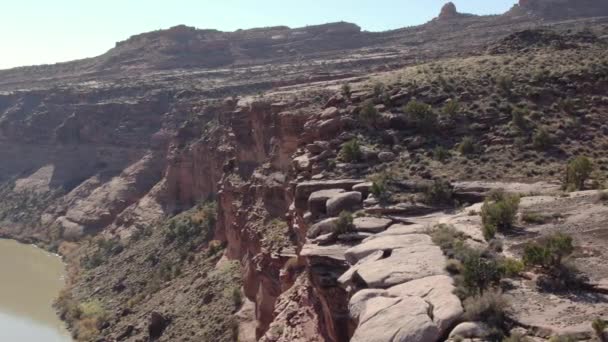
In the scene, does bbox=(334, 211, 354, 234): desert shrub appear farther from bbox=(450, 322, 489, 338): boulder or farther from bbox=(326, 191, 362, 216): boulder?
bbox=(450, 322, 489, 338): boulder

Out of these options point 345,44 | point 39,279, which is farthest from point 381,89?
point 345,44

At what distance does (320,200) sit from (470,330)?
840 centimetres

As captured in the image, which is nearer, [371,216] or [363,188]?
[371,216]

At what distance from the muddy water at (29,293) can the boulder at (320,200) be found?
19736 millimetres

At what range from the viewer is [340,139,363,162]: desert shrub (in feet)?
65.1

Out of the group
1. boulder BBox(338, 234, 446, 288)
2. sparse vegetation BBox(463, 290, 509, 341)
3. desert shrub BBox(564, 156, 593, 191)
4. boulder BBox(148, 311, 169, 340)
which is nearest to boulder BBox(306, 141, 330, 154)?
boulder BBox(338, 234, 446, 288)

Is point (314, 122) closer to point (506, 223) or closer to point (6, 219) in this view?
point (506, 223)

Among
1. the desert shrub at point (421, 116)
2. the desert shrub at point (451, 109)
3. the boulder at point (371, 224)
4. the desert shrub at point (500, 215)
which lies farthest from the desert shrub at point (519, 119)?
the boulder at point (371, 224)

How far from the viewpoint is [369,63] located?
193ft

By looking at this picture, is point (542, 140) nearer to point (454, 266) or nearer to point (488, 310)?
point (454, 266)

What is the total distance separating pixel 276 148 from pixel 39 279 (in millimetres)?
23160

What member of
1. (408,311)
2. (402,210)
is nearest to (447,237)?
(402,210)

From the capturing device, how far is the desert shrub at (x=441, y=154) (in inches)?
768

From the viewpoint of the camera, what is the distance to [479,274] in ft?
37.1
